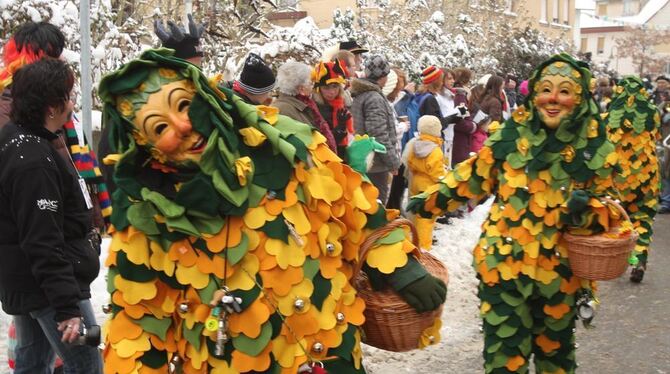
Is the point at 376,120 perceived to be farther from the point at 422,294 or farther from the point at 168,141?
the point at 168,141

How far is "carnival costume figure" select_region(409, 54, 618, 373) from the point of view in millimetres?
3875

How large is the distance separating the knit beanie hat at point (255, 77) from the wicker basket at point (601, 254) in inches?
90.3

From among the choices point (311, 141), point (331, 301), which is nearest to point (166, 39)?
point (311, 141)

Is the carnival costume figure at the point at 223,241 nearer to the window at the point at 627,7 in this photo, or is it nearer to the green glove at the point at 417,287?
the green glove at the point at 417,287

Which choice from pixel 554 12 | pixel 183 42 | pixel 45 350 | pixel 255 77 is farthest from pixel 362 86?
pixel 554 12

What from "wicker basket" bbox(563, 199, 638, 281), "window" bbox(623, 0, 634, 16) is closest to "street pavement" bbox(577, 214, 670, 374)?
"wicker basket" bbox(563, 199, 638, 281)

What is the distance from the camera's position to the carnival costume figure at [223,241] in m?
2.32

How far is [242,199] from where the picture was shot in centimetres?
236

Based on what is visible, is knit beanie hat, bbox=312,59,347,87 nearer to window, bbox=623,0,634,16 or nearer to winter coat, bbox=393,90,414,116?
winter coat, bbox=393,90,414,116

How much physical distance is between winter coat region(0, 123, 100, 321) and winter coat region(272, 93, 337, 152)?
1.99 meters

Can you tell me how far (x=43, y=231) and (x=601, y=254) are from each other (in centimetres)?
256

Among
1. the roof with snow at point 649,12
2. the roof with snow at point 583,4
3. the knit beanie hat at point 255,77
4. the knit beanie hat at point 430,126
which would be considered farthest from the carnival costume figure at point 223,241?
the roof with snow at point 649,12

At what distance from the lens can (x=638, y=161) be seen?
7.11 meters

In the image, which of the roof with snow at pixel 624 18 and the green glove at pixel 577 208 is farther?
the roof with snow at pixel 624 18
